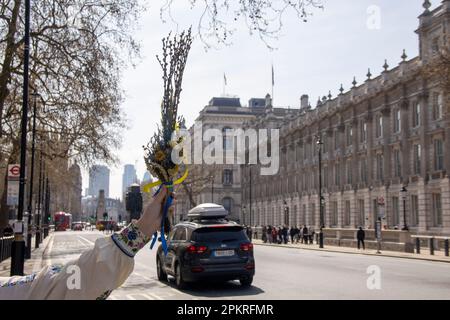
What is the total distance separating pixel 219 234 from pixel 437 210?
34.8 m

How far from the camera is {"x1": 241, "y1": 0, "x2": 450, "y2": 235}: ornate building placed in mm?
45344

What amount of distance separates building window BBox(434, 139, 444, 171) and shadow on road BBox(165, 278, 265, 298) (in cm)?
3371

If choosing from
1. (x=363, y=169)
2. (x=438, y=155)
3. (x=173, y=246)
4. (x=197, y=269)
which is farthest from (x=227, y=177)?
(x=197, y=269)

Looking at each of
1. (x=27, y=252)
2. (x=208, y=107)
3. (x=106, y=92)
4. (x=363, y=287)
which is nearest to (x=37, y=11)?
(x=106, y=92)

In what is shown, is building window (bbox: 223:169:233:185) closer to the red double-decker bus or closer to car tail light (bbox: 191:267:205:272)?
the red double-decker bus

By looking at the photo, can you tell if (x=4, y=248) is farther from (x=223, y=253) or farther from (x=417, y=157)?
(x=417, y=157)

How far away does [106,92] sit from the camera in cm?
2842

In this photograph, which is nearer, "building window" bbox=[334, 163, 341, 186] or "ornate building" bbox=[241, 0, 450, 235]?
"ornate building" bbox=[241, 0, 450, 235]

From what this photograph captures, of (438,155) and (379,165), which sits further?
(379,165)

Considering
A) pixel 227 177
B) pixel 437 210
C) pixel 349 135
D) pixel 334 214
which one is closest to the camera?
pixel 437 210

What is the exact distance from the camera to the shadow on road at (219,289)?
1404 centimetres

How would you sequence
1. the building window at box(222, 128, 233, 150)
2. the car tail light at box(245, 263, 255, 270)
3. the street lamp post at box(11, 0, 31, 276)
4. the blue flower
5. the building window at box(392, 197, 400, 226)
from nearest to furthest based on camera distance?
the blue flower
the car tail light at box(245, 263, 255, 270)
the street lamp post at box(11, 0, 31, 276)
the building window at box(392, 197, 400, 226)
the building window at box(222, 128, 233, 150)

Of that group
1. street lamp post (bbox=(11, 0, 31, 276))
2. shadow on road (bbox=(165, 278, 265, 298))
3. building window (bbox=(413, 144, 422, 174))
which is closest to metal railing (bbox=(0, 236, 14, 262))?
street lamp post (bbox=(11, 0, 31, 276))

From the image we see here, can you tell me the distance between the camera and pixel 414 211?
48656 millimetres
